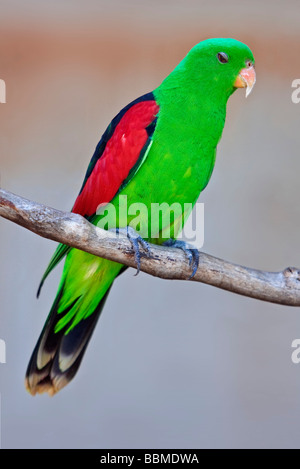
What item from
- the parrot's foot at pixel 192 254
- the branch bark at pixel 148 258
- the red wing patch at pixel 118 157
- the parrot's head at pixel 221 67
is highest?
the parrot's head at pixel 221 67

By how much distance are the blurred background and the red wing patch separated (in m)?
0.84

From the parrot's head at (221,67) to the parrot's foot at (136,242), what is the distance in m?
0.48

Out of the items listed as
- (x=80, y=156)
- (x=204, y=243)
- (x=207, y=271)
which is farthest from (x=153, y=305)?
(x=207, y=271)

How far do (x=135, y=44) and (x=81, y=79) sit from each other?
0.27m

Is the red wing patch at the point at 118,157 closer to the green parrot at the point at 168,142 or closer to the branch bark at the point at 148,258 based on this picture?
the green parrot at the point at 168,142

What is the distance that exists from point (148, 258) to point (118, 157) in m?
0.33

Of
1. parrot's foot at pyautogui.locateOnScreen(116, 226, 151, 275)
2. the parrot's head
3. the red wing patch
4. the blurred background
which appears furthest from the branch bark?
the blurred background

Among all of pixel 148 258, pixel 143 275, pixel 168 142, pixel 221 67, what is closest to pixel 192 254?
pixel 148 258

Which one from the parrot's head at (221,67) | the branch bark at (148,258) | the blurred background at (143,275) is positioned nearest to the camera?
the branch bark at (148,258)

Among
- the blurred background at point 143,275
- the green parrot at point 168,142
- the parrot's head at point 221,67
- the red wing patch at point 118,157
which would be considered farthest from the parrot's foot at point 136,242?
the blurred background at point 143,275

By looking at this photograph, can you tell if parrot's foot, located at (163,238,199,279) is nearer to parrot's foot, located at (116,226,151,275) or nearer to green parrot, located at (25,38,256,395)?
green parrot, located at (25,38,256,395)

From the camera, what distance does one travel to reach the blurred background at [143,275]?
2922 millimetres

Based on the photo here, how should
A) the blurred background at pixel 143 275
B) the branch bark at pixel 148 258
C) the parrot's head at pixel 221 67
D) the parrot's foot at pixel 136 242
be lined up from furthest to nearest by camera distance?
the blurred background at pixel 143 275 → the parrot's head at pixel 221 67 → the parrot's foot at pixel 136 242 → the branch bark at pixel 148 258

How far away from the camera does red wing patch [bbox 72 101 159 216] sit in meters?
2.12
